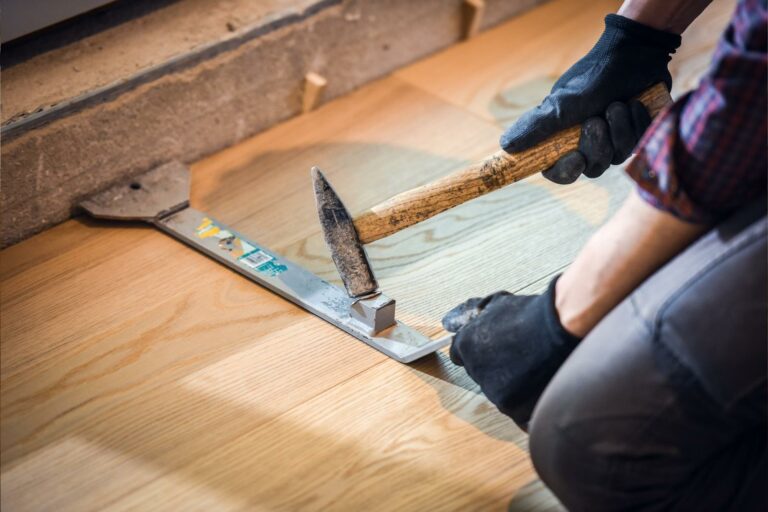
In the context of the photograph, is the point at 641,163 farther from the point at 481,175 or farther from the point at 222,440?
the point at 222,440

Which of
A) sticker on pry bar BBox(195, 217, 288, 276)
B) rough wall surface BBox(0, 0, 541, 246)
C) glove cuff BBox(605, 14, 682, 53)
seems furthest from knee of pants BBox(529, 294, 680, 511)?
rough wall surface BBox(0, 0, 541, 246)

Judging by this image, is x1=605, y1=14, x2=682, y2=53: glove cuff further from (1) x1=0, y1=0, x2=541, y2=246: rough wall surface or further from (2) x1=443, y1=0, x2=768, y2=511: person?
(1) x1=0, y1=0, x2=541, y2=246: rough wall surface

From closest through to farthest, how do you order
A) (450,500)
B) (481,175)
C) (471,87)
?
(450,500), (481,175), (471,87)

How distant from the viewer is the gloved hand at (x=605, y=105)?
125 cm

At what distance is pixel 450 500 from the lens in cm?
113

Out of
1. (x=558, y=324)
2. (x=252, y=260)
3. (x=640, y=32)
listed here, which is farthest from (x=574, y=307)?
(x=252, y=260)

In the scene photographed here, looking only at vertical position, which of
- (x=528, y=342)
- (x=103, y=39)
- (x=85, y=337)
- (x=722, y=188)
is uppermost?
(x=722, y=188)

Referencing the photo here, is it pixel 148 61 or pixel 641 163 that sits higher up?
pixel 641 163

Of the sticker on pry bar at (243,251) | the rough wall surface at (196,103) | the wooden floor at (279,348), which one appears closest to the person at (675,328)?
the wooden floor at (279,348)

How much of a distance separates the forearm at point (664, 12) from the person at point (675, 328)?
1.13 ft

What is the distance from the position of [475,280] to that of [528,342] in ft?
1.09

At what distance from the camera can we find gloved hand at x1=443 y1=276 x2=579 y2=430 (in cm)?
114

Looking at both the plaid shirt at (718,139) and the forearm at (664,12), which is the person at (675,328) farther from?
the forearm at (664,12)

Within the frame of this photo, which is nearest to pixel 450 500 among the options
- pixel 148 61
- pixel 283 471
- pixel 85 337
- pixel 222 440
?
pixel 283 471
